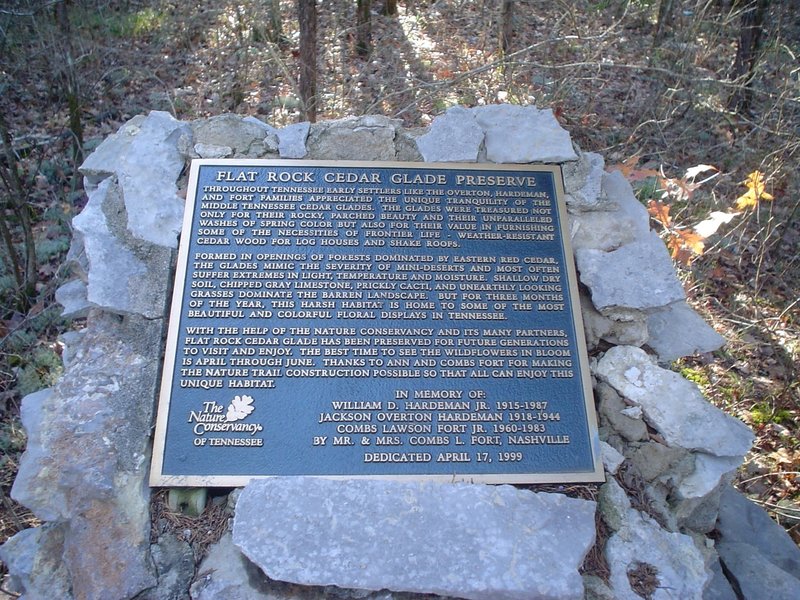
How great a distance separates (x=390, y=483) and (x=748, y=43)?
7098 mm

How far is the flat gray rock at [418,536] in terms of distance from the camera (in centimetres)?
263

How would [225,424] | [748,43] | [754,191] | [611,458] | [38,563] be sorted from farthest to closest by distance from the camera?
[748,43] → [754,191] → [611,458] → [225,424] → [38,563]

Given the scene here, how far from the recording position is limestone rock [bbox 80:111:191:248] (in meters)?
3.59

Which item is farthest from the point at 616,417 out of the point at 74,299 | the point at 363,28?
the point at 363,28

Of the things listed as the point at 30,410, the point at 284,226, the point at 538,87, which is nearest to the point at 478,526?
the point at 284,226

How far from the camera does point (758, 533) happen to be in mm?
3582

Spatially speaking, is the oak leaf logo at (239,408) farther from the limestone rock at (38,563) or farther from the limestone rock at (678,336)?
the limestone rock at (678,336)

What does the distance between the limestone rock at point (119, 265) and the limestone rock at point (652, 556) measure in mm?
2490

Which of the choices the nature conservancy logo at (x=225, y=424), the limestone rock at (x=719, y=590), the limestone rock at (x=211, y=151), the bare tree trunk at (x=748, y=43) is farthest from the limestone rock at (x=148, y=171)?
the bare tree trunk at (x=748, y=43)

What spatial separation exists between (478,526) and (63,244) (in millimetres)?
4404

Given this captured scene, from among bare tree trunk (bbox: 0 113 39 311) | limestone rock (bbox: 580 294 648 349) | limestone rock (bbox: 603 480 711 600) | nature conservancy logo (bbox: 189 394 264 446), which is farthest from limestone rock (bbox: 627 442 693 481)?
bare tree trunk (bbox: 0 113 39 311)

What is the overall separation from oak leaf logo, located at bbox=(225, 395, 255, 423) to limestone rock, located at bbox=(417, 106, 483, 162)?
1.80 metres

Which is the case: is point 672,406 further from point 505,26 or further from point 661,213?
point 505,26

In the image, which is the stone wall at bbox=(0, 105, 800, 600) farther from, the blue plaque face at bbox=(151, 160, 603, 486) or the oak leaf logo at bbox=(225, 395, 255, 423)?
the oak leaf logo at bbox=(225, 395, 255, 423)
